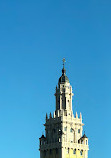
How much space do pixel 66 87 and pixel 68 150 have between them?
18490mm

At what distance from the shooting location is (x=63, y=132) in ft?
369

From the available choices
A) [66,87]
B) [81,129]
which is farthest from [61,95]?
[81,129]

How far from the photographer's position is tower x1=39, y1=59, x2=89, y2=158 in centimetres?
11100

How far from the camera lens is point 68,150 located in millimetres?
111000

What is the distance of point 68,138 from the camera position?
4446 inches

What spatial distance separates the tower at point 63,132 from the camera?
11100cm

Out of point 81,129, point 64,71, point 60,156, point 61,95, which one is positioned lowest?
point 60,156

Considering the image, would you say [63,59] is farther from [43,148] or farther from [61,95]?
[43,148]

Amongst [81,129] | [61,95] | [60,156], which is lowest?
[60,156]

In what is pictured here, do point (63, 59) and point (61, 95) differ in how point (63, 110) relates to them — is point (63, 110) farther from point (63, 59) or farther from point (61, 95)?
point (63, 59)

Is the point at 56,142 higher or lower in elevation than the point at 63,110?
lower

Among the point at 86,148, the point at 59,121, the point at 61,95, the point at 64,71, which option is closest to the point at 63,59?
the point at 64,71

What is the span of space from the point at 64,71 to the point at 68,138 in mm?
20870

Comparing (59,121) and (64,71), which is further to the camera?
(64,71)
